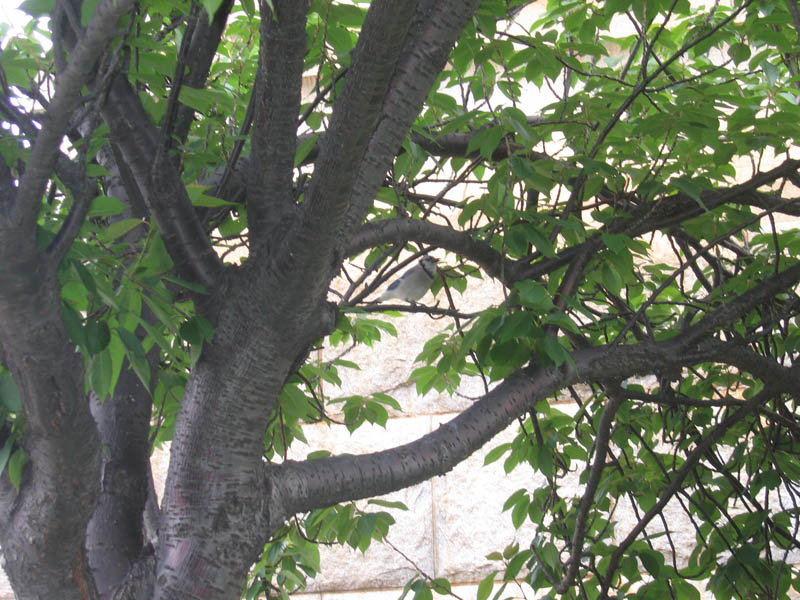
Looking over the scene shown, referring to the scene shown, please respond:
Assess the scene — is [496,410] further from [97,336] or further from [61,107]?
[61,107]

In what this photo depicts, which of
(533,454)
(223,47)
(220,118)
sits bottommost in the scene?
(533,454)

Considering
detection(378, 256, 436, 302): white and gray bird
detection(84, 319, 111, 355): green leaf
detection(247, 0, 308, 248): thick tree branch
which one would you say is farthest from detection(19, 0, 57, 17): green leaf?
detection(378, 256, 436, 302): white and gray bird

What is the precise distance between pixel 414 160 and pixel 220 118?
363 millimetres

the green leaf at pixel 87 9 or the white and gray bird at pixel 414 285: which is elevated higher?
the white and gray bird at pixel 414 285

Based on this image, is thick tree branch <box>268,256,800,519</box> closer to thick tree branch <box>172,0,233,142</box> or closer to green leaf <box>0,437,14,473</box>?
green leaf <box>0,437,14,473</box>

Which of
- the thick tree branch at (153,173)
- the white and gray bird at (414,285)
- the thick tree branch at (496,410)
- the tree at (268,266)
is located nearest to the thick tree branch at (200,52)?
the tree at (268,266)

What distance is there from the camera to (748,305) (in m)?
1.40

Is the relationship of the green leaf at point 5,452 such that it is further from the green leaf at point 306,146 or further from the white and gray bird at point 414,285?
the white and gray bird at point 414,285

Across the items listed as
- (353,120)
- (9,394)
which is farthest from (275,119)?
(9,394)

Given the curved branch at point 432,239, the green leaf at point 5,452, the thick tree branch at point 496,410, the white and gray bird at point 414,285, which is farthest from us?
the white and gray bird at point 414,285

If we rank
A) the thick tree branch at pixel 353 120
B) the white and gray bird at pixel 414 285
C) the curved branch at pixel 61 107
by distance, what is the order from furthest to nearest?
1. the white and gray bird at pixel 414 285
2. the thick tree branch at pixel 353 120
3. the curved branch at pixel 61 107

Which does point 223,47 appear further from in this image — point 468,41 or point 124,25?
point 124,25

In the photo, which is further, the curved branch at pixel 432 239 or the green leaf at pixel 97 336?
the curved branch at pixel 432 239

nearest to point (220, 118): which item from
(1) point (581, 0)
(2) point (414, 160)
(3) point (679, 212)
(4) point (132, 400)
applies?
(2) point (414, 160)
